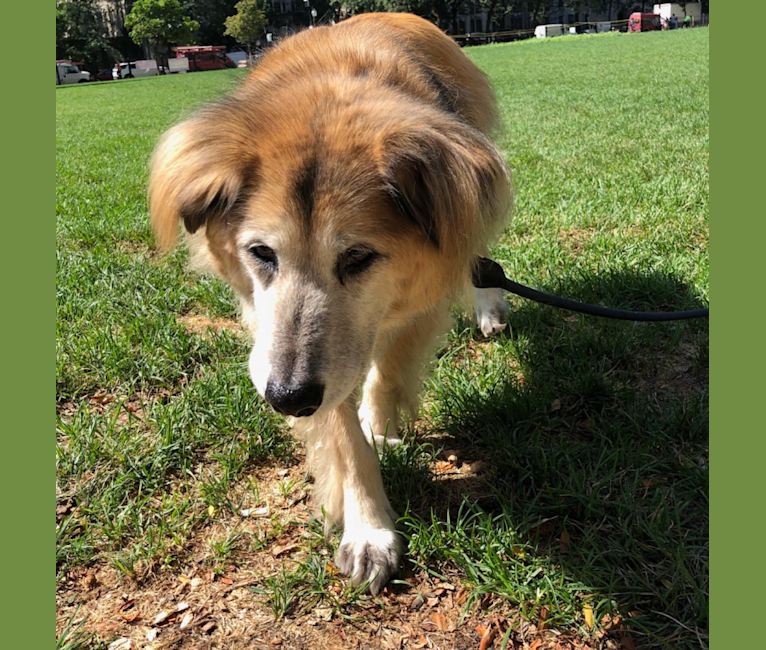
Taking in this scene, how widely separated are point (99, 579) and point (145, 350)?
1.66 meters

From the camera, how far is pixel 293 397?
2.03m

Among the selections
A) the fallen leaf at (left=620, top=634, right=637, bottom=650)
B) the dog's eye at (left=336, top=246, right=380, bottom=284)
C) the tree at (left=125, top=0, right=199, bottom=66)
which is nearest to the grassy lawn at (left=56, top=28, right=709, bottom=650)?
the fallen leaf at (left=620, top=634, right=637, bottom=650)

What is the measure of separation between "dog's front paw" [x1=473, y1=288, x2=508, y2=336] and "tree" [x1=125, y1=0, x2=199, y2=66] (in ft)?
219

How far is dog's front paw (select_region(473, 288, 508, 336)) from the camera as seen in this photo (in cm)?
408

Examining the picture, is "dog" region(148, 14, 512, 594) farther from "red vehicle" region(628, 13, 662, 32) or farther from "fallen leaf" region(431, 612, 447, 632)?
"red vehicle" region(628, 13, 662, 32)

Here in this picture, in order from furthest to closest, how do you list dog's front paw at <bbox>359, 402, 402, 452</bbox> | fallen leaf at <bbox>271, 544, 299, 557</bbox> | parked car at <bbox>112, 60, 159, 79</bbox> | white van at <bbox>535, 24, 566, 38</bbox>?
1. white van at <bbox>535, 24, 566, 38</bbox>
2. parked car at <bbox>112, 60, 159, 79</bbox>
3. dog's front paw at <bbox>359, 402, 402, 452</bbox>
4. fallen leaf at <bbox>271, 544, 299, 557</bbox>

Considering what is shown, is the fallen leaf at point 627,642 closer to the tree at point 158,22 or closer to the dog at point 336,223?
the dog at point 336,223

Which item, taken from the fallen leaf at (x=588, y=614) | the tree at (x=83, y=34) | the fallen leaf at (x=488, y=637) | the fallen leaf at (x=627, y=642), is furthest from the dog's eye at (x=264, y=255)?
the tree at (x=83, y=34)

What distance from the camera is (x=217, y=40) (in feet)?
243

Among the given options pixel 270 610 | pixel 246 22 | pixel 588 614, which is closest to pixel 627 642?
pixel 588 614

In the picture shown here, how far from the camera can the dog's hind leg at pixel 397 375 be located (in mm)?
2936

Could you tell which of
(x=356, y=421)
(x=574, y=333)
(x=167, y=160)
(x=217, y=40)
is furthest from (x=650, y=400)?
(x=217, y=40)

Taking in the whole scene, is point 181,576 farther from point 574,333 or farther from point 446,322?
point 574,333

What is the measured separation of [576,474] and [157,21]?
6970 cm
